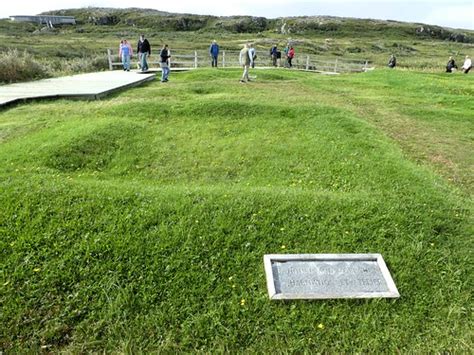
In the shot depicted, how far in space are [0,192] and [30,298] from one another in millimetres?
2165

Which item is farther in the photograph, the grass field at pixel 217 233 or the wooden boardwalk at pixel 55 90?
the wooden boardwalk at pixel 55 90

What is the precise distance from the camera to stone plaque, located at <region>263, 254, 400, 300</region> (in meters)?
4.11

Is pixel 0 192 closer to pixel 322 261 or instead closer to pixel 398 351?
pixel 322 261

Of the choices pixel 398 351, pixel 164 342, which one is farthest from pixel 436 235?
pixel 164 342

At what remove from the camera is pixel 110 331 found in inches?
146

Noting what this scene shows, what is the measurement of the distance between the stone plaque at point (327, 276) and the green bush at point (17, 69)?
15.7 meters

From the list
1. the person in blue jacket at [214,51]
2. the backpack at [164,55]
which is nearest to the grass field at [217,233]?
the backpack at [164,55]

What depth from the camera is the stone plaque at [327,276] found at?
13.5 feet

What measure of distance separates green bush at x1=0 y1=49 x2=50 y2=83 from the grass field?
8.02 m

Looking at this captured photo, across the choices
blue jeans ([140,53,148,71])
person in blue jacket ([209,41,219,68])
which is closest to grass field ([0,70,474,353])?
blue jeans ([140,53,148,71])

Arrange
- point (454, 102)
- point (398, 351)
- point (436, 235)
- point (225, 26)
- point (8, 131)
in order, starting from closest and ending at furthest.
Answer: point (398, 351) < point (436, 235) < point (8, 131) < point (454, 102) < point (225, 26)

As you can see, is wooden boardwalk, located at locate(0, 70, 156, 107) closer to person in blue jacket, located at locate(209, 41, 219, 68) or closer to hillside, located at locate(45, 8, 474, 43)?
person in blue jacket, located at locate(209, 41, 219, 68)

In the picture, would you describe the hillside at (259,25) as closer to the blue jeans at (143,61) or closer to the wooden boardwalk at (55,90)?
the blue jeans at (143,61)

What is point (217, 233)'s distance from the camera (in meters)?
4.86
